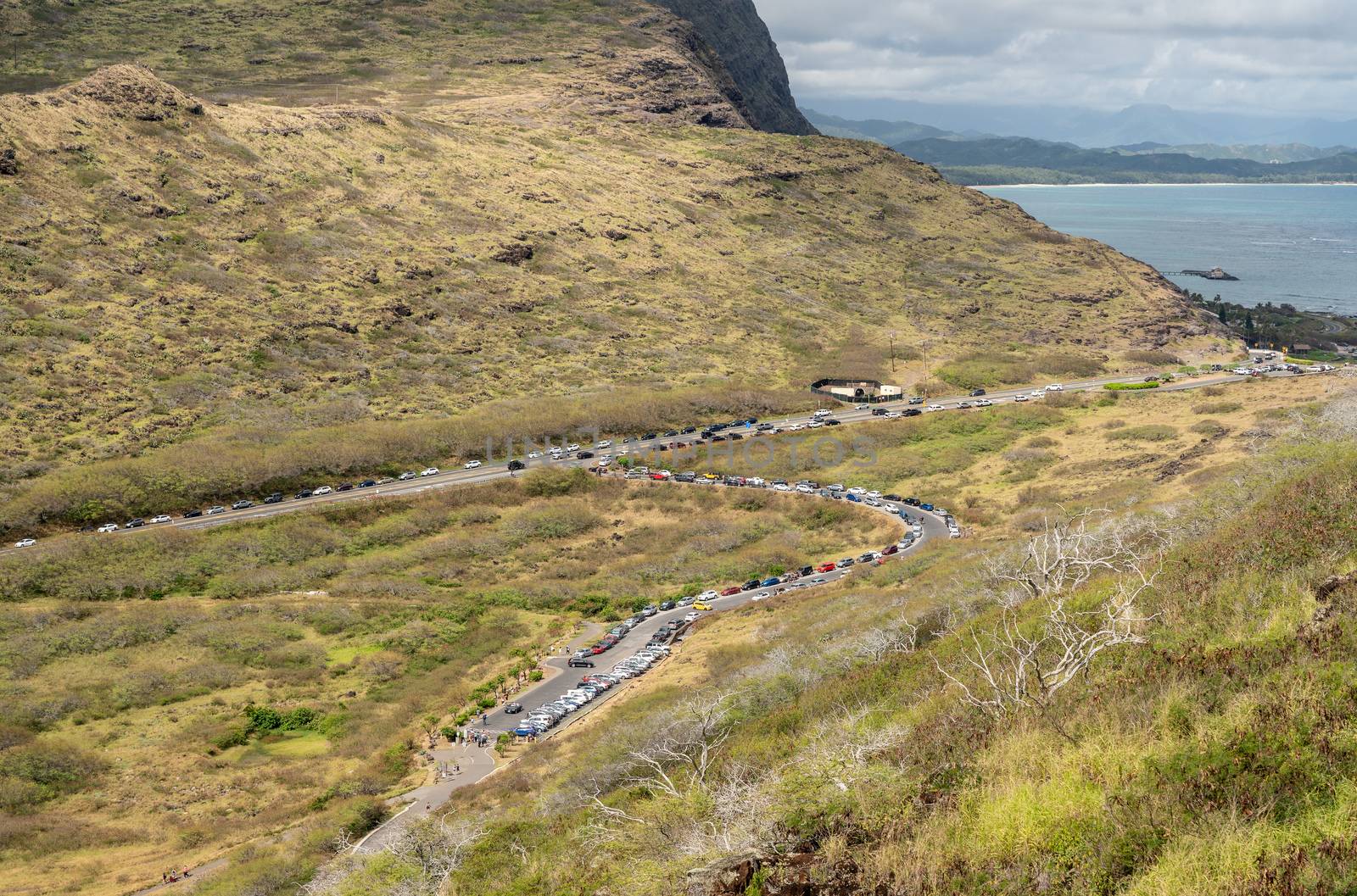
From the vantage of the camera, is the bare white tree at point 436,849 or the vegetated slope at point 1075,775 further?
the bare white tree at point 436,849

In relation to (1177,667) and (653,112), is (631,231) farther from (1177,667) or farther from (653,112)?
(1177,667)

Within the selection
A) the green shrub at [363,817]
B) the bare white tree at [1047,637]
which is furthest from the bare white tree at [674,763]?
the green shrub at [363,817]

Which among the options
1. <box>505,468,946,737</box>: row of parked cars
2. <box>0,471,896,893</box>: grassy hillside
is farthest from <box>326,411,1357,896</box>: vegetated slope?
<box>505,468,946,737</box>: row of parked cars

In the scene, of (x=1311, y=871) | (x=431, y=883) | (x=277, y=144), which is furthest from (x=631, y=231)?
(x=1311, y=871)

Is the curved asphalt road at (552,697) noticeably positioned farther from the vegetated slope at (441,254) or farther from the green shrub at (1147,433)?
the vegetated slope at (441,254)

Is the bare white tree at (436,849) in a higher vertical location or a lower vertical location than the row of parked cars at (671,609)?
higher
